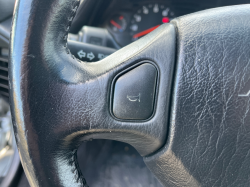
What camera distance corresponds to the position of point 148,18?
5.62 feet

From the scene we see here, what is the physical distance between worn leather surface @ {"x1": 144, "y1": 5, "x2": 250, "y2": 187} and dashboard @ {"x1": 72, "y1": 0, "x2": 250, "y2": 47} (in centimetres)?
106

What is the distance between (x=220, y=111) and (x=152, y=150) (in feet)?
0.65

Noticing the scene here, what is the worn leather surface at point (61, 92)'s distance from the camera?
18.6 inches

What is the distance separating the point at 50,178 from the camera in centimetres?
52

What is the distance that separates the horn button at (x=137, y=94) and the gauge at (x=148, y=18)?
1.30 m

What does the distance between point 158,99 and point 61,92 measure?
0.23m

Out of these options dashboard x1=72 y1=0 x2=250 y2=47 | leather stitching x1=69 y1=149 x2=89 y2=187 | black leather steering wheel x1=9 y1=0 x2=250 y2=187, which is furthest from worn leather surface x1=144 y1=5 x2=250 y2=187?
dashboard x1=72 y1=0 x2=250 y2=47

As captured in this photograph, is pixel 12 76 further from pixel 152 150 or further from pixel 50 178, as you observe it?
pixel 152 150

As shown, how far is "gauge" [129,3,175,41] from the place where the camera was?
1675 mm

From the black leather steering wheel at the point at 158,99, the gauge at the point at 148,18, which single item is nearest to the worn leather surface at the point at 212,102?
the black leather steering wheel at the point at 158,99

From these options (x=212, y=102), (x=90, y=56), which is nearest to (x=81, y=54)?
(x=90, y=56)

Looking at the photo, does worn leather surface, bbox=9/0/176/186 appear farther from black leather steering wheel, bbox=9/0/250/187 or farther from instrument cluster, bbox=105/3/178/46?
instrument cluster, bbox=105/3/178/46

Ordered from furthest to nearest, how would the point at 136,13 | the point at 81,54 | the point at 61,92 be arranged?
the point at 136,13 → the point at 81,54 → the point at 61,92

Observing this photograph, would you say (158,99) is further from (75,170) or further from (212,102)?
(75,170)
